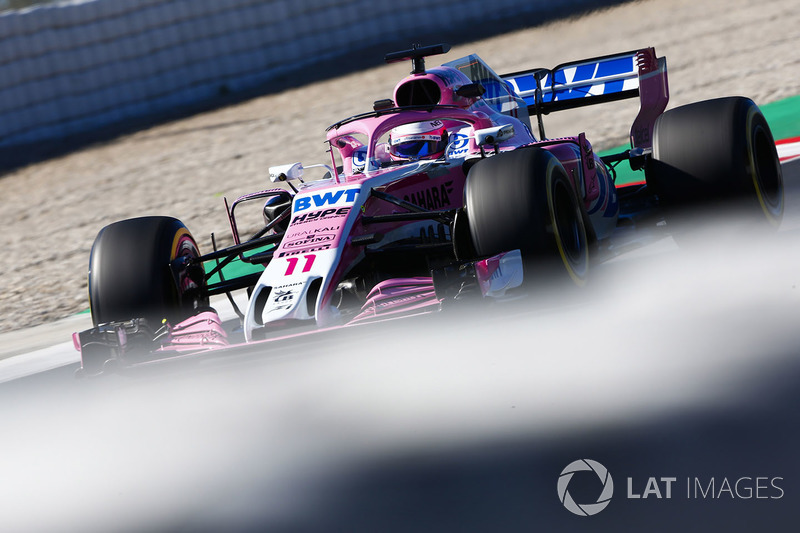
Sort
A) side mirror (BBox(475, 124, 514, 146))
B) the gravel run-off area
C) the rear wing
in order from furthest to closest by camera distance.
→ the gravel run-off area → the rear wing → side mirror (BBox(475, 124, 514, 146))

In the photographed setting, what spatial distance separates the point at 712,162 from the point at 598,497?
3.29 m

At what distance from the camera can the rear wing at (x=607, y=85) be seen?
7.00 metres

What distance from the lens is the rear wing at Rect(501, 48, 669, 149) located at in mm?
7000

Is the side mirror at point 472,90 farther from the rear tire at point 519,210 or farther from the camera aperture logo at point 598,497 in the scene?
the camera aperture logo at point 598,497

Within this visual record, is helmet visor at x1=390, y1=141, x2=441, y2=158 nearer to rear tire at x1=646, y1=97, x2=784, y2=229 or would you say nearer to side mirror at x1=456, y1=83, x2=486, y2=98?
side mirror at x1=456, y1=83, x2=486, y2=98

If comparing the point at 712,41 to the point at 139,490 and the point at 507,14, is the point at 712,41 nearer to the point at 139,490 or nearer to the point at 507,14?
the point at 507,14

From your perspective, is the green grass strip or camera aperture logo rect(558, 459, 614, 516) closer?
camera aperture logo rect(558, 459, 614, 516)

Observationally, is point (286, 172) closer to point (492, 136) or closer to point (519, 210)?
point (492, 136)

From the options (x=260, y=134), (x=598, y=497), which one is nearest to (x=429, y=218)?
(x=598, y=497)

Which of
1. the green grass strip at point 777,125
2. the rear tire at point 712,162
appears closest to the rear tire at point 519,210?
the rear tire at point 712,162

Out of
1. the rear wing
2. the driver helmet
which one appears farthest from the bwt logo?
the rear wing

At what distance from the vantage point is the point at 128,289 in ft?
17.9

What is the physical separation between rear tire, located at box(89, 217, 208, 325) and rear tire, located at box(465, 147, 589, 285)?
1845 mm

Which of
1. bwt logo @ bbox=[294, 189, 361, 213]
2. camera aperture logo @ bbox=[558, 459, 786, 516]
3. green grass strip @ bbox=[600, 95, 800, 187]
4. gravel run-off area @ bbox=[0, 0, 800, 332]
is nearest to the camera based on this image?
camera aperture logo @ bbox=[558, 459, 786, 516]
